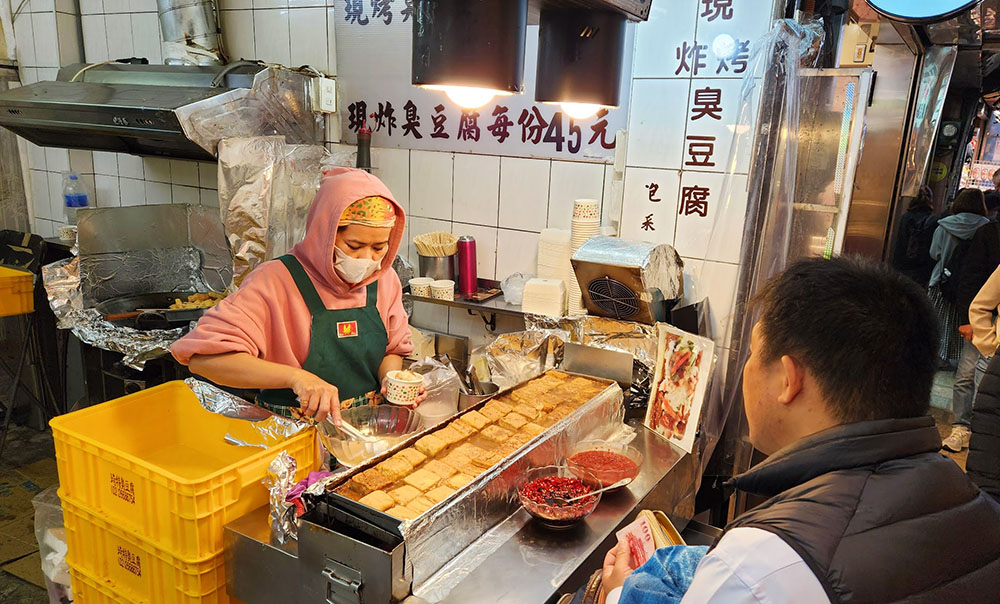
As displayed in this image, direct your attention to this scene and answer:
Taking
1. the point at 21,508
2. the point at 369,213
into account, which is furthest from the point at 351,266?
the point at 21,508

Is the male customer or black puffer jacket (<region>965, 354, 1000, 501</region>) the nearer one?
the male customer

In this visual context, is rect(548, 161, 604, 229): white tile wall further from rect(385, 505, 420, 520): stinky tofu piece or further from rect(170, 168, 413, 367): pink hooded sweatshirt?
rect(385, 505, 420, 520): stinky tofu piece

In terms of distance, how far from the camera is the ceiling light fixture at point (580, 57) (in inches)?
53.6

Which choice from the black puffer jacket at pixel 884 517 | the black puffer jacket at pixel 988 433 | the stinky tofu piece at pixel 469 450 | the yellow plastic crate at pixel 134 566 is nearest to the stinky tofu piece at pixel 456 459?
the stinky tofu piece at pixel 469 450

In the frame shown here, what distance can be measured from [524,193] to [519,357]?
88 centimetres

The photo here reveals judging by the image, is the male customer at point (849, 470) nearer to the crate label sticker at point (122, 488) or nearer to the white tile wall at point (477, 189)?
the crate label sticker at point (122, 488)

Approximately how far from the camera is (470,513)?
5.24 feet

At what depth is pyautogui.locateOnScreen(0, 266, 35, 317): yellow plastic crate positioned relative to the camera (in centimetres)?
385

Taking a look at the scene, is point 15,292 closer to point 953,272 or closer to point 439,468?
point 439,468

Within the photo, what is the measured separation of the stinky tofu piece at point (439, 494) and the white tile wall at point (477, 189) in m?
1.89

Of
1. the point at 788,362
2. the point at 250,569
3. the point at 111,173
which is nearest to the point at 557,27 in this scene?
the point at 788,362

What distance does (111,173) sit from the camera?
15.2ft

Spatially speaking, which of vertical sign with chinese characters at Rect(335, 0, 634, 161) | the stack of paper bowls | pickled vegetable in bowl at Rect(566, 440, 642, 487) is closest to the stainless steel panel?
vertical sign with chinese characters at Rect(335, 0, 634, 161)

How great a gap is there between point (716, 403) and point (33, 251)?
159 inches
